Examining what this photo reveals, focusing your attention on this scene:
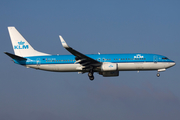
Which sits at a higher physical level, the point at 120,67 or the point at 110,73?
the point at 120,67

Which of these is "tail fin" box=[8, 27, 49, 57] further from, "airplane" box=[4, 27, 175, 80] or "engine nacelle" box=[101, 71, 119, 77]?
"engine nacelle" box=[101, 71, 119, 77]

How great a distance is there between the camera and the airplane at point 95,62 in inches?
2387

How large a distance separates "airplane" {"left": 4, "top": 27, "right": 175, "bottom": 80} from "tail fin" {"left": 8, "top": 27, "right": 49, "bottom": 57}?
1.16 meters

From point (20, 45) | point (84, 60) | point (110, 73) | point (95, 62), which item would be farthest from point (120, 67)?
point (20, 45)

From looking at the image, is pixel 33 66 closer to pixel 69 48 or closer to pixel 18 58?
pixel 18 58

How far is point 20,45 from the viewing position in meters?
66.9

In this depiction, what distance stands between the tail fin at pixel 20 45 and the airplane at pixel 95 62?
3.80 feet

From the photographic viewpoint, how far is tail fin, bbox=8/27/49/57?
6557cm

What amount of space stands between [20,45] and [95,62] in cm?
1654

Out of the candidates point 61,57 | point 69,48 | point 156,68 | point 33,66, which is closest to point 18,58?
point 33,66

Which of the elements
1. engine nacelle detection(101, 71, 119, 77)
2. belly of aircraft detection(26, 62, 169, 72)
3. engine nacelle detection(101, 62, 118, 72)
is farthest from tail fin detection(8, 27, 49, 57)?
engine nacelle detection(101, 71, 119, 77)

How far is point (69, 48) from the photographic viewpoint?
54875 mm

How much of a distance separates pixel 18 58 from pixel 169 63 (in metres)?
Result: 28.2

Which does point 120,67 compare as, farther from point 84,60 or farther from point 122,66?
point 84,60
